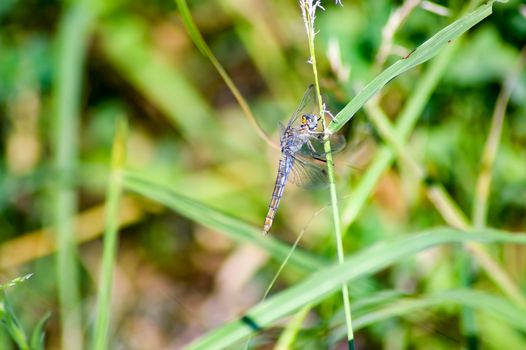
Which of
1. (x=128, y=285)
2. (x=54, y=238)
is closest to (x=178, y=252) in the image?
(x=128, y=285)

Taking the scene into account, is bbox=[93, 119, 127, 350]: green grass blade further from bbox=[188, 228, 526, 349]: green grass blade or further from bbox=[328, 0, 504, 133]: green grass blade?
bbox=[328, 0, 504, 133]: green grass blade

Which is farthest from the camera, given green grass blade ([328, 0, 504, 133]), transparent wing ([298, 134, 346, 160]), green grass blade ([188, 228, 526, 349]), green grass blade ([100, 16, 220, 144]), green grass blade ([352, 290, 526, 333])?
green grass blade ([100, 16, 220, 144])

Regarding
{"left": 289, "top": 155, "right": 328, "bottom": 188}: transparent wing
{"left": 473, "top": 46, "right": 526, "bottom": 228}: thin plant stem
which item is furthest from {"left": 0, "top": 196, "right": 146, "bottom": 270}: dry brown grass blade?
{"left": 473, "top": 46, "right": 526, "bottom": 228}: thin plant stem

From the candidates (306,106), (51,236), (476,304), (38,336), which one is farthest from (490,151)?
(51,236)

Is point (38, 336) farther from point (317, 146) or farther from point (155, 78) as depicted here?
point (155, 78)

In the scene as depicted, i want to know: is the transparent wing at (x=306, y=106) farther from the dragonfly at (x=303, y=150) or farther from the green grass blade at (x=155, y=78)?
Answer: the green grass blade at (x=155, y=78)
